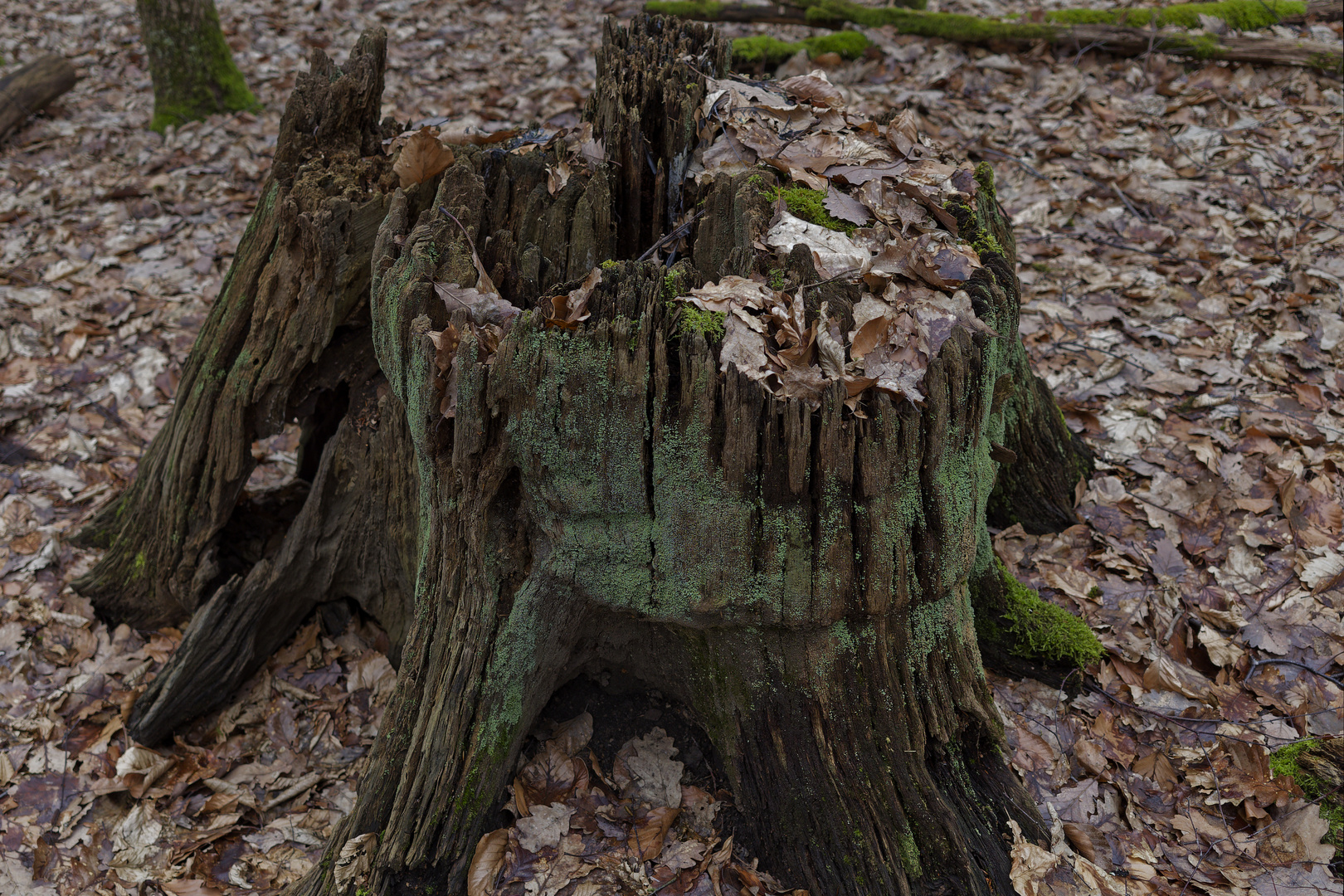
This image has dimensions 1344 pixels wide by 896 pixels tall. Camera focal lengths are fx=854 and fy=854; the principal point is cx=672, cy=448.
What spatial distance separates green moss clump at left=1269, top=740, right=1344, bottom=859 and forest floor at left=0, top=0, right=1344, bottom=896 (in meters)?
0.02

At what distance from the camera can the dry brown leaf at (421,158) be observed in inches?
120

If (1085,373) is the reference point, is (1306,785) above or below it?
below

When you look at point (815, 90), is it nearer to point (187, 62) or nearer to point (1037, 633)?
point (1037, 633)

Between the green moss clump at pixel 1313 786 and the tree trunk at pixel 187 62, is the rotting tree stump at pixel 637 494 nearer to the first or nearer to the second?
the green moss clump at pixel 1313 786

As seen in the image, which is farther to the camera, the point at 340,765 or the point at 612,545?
the point at 340,765

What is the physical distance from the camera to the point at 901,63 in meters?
8.00

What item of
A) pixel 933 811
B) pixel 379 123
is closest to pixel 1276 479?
pixel 933 811

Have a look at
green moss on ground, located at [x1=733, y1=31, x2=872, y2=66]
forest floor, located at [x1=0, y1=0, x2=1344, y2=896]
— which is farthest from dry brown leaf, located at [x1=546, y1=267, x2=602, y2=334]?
green moss on ground, located at [x1=733, y1=31, x2=872, y2=66]

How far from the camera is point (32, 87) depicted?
28.2 feet

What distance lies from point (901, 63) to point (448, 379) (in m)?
7.13

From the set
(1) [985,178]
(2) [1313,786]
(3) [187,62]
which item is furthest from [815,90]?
(3) [187,62]

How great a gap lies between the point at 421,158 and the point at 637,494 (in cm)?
161

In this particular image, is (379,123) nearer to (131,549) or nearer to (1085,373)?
(131,549)

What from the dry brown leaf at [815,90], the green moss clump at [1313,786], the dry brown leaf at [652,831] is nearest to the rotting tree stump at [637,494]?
the dry brown leaf at [652,831]
